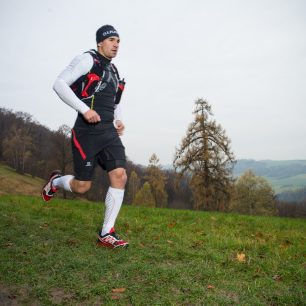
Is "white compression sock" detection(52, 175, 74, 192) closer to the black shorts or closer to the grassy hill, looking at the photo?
the black shorts

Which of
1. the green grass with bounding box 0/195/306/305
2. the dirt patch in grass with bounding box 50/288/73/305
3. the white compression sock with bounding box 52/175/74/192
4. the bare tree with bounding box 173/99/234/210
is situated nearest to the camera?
the dirt patch in grass with bounding box 50/288/73/305

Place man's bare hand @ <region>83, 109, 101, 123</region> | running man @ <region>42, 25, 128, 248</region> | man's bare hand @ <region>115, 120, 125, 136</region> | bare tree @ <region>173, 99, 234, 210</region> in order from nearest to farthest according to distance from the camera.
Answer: man's bare hand @ <region>83, 109, 101, 123</region>
running man @ <region>42, 25, 128, 248</region>
man's bare hand @ <region>115, 120, 125, 136</region>
bare tree @ <region>173, 99, 234, 210</region>

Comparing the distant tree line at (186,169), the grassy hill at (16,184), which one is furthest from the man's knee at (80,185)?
the grassy hill at (16,184)

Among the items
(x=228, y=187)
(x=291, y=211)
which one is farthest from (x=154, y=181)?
(x=291, y=211)

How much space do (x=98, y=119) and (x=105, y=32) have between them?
56.3 inches

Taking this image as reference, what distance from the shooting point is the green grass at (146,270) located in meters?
2.69

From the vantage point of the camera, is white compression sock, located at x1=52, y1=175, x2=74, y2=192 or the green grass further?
white compression sock, located at x1=52, y1=175, x2=74, y2=192

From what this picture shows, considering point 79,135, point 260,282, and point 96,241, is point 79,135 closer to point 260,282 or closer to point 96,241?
point 96,241

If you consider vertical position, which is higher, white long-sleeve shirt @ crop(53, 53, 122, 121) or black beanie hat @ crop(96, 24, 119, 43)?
black beanie hat @ crop(96, 24, 119, 43)

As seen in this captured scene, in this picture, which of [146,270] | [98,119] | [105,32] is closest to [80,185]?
[98,119]

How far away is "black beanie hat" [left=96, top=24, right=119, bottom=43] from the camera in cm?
471

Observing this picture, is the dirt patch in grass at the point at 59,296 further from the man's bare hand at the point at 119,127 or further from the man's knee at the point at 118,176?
the man's bare hand at the point at 119,127

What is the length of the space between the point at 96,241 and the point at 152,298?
2182mm

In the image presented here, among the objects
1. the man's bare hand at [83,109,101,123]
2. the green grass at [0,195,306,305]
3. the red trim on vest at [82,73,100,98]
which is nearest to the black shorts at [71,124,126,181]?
the man's bare hand at [83,109,101,123]
